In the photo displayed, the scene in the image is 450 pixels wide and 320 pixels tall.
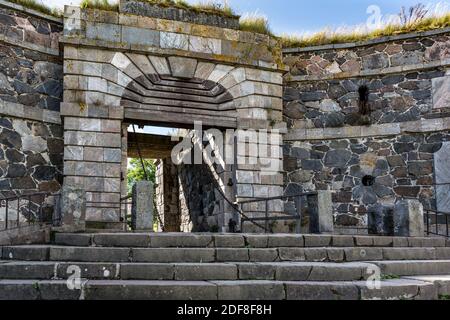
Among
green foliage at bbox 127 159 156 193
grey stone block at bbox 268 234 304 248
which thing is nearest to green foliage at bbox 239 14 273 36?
grey stone block at bbox 268 234 304 248

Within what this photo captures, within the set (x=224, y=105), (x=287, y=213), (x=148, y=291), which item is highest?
(x=224, y=105)

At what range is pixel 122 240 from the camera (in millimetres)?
7066

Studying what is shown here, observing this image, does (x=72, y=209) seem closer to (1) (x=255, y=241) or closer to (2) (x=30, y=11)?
(1) (x=255, y=241)

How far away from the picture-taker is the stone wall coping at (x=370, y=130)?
12219 mm

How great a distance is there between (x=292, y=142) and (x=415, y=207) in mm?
4047

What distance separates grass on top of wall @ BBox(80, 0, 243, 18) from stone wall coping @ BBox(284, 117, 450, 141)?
324 cm

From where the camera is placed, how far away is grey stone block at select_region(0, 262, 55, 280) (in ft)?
19.8

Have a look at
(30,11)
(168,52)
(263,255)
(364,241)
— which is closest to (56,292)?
(263,255)

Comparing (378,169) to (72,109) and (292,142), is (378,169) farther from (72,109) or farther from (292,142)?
(72,109)

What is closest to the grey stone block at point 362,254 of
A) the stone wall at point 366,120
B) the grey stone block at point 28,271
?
the grey stone block at point 28,271

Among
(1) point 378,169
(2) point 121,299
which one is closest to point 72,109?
(2) point 121,299

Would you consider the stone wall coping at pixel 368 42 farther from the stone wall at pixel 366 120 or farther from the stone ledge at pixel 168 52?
the stone ledge at pixel 168 52

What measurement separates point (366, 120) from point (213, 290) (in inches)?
331

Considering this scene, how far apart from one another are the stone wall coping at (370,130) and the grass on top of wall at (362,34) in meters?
2.26
